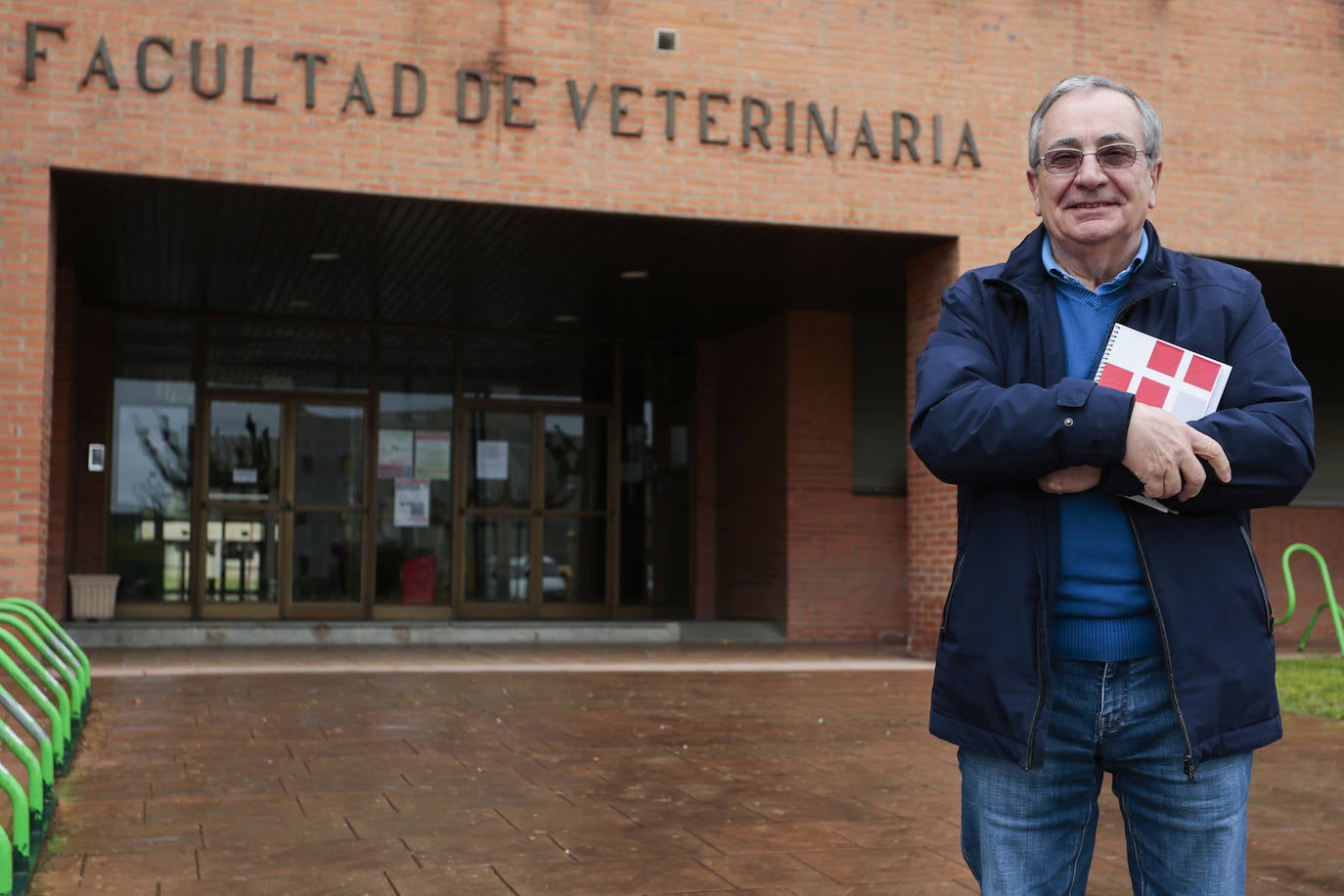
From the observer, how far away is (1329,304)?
14.7 metres

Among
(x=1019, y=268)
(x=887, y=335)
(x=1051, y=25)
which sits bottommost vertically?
(x=1019, y=268)

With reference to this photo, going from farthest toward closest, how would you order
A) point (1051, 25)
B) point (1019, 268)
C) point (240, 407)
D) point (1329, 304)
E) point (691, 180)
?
1. point (240, 407)
2. point (1329, 304)
3. point (1051, 25)
4. point (691, 180)
5. point (1019, 268)

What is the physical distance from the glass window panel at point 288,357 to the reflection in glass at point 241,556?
4.72 ft

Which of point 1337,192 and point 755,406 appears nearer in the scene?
point 1337,192

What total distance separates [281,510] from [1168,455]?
1463cm

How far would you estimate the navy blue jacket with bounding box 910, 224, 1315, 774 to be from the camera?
2.06 metres

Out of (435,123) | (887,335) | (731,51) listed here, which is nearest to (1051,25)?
(731,51)

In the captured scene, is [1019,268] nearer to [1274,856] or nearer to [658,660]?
[1274,856]

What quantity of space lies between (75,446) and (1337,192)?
12307mm

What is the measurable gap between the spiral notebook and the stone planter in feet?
45.1

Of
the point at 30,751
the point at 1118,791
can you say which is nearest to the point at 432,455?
the point at 30,751

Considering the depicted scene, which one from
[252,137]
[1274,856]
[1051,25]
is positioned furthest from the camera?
[1051,25]

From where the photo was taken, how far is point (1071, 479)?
6.85ft

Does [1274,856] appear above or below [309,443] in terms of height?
below
